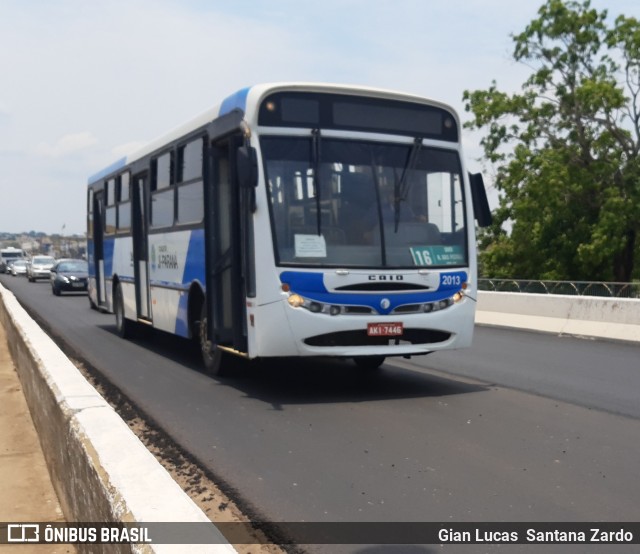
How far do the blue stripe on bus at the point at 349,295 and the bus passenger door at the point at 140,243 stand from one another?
18.6 ft

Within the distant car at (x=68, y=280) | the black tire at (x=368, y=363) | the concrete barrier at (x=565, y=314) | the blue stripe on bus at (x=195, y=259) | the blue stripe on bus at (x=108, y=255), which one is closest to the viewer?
the blue stripe on bus at (x=195, y=259)

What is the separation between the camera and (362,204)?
10039 millimetres

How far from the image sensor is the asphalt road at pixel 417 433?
595 centimetres

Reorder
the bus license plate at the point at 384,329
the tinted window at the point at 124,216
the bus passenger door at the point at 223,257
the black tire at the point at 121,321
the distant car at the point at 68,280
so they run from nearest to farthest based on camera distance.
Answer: the bus license plate at the point at 384,329, the bus passenger door at the point at 223,257, the tinted window at the point at 124,216, the black tire at the point at 121,321, the distant car at the point at 68,280

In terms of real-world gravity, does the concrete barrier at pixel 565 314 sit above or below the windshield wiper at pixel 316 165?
below

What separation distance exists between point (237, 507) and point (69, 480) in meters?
1.01

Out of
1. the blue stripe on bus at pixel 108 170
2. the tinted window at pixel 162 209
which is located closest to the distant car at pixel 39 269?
the blue stripe on bus at pixel 108 170

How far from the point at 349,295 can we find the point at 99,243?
10990 millimetres

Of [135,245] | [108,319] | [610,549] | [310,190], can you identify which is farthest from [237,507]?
[108,319]

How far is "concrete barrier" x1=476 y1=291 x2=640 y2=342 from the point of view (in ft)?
54.9

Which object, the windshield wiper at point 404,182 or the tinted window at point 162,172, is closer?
the windshield wiper at point 404,182

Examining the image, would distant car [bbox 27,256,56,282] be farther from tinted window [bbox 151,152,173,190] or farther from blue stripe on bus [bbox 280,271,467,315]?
blue stripe on bus [bbox 280,271,467,315]

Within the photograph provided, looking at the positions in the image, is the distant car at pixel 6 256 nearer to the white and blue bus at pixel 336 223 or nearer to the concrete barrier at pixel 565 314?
the concrete barrier at pixel 565 314

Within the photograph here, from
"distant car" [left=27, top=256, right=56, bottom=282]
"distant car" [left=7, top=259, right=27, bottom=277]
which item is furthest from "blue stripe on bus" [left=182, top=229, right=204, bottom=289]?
"distant car" [left=7, top=259, right=27, bottom=277]
